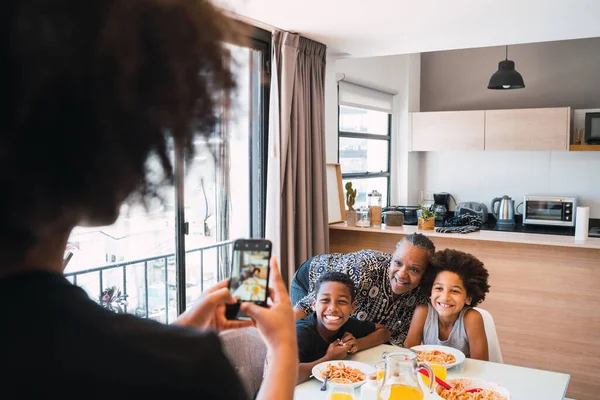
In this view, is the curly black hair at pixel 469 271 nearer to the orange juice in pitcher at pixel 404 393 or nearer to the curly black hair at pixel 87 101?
the orange juice in pitcher at pixel 404 393

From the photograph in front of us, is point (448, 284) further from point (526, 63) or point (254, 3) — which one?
point (526, 63)

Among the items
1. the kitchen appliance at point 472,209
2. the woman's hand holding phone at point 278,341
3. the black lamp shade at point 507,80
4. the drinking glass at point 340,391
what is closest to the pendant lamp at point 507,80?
the black lamp shade at point 507,80

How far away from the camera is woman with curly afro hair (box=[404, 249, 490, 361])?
2.27 metres

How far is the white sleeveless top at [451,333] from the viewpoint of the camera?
7.54 feet

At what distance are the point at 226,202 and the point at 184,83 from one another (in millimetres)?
3255

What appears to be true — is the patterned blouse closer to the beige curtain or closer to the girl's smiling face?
the girl's smiling face

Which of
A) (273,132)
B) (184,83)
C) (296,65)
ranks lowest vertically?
(184,83)

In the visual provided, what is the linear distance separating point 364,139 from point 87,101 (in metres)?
5.20

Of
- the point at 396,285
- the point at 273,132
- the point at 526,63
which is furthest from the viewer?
the point at 526,63

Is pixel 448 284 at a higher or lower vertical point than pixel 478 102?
lower

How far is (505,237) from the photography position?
3688 millimetres

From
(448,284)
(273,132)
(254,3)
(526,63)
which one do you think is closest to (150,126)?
(448,284)

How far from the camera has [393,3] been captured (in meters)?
3.02

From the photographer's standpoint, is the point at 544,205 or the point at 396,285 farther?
the point at 544,205
